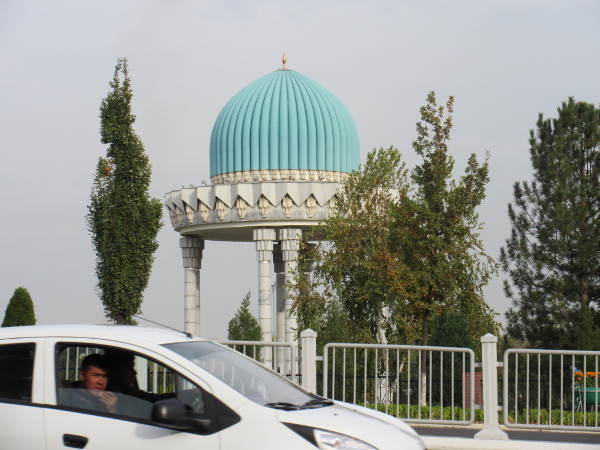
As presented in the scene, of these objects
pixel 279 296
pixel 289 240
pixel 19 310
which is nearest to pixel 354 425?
pixel 19 310

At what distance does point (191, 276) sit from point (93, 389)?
93.8 ft

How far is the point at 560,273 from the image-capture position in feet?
103

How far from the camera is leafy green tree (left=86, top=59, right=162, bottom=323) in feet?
99.0

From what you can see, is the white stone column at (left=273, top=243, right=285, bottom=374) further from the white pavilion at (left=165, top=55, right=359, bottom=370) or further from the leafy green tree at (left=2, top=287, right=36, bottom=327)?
the leafy green tree at (left=2, top=287, right=36, bottom=327)

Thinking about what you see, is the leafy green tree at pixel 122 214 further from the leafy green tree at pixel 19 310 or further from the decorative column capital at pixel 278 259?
the decorative column capital at pixel 278 259

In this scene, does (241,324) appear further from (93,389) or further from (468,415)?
(93,389)

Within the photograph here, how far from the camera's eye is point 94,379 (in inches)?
253

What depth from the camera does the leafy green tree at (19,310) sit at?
27016 mm

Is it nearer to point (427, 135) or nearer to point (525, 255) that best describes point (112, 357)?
point (427, 135)

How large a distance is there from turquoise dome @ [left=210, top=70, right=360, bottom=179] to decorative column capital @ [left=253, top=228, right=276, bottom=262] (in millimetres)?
2599

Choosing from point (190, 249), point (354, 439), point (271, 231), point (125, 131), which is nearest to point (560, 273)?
point (271, 231)

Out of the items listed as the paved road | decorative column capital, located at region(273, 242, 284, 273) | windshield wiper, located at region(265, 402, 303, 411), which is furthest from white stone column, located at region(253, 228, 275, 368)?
windshield wiper, located at region(265, 402, 303, 411)

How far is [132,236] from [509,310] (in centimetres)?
1464

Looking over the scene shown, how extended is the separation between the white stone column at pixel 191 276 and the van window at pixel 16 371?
28154 mm
